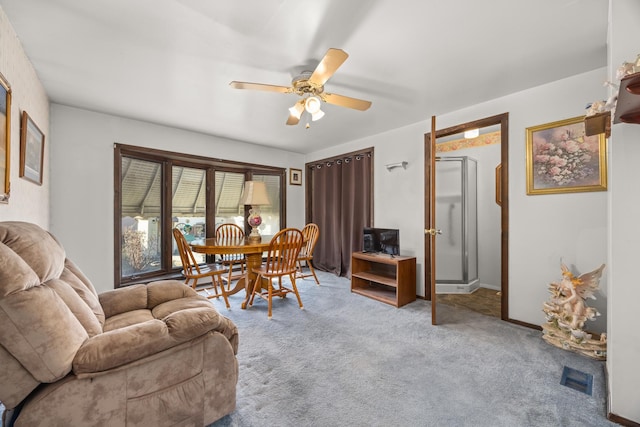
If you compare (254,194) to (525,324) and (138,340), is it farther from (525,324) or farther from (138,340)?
(525,324)

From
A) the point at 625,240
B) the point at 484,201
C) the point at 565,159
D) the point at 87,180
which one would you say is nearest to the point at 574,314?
the point at 625,240

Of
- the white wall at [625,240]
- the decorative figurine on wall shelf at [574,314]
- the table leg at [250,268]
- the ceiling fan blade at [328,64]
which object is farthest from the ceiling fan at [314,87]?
the decorative figurine on wall shelf at [574,314]

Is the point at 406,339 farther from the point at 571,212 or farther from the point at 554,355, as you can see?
the point at 571,212

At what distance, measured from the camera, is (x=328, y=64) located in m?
1.78

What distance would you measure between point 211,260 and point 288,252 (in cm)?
185

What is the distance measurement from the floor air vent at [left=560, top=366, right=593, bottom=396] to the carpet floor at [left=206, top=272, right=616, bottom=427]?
3cm

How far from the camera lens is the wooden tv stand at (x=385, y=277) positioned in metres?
3.23

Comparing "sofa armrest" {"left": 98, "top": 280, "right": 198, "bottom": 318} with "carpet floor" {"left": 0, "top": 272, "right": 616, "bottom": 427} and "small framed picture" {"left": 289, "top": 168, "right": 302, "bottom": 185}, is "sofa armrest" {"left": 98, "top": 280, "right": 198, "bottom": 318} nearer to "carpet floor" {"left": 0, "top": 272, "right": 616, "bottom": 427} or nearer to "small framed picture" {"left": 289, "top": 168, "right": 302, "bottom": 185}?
"carpet floor" {"left": 0, "top": 272, "right": 616, "bottom": 427}

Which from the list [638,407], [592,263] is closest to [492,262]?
[592,263]

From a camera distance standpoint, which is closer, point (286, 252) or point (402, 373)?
point (402, 373)

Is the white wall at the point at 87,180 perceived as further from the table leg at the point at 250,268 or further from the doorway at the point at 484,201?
the doorway at the point at 484,201

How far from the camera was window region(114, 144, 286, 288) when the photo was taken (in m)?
3.54

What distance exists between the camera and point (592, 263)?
2.30 meters

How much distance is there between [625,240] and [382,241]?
240 centimetres
